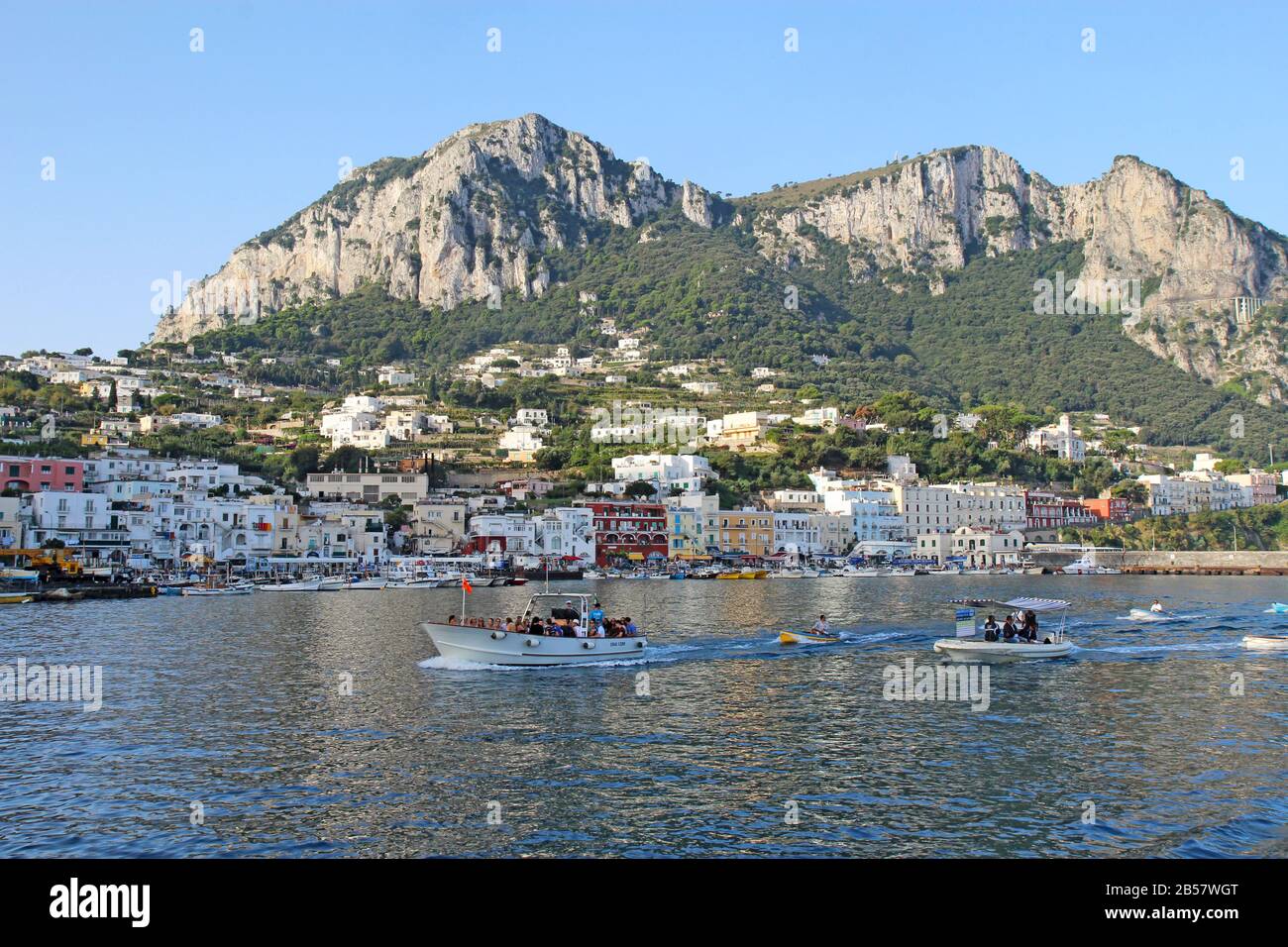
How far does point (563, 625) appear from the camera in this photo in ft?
121

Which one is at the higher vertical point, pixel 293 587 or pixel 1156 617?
pixel 293 587

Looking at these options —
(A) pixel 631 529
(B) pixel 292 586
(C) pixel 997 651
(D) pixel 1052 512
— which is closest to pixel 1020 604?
(C) pixel 997 651

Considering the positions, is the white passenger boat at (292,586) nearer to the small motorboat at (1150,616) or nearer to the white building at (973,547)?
the small motorboat at (1150,616)

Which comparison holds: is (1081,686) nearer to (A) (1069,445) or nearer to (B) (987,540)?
(B) (987,540)

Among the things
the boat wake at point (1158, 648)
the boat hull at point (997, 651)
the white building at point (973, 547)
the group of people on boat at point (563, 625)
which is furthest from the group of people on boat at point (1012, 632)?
the white building at point (973, 547)

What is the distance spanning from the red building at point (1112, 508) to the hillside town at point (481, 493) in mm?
241

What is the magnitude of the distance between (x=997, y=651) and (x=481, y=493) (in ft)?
297

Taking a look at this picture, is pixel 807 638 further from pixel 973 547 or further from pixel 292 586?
pixel 973 547

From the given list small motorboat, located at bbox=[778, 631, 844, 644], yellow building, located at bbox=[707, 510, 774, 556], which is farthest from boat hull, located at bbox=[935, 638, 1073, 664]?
yellow building, located at bbox=[707, 510, 774, 556]

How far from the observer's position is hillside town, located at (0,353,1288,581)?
94.0 m

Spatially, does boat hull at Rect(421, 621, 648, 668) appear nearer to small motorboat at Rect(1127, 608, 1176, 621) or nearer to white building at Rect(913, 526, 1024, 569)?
small motorboat at Rect(1127, 608, 1176, 621)

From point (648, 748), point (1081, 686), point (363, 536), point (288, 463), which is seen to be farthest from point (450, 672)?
point (288, 463)

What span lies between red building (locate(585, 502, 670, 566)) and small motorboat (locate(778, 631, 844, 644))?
71.8m
